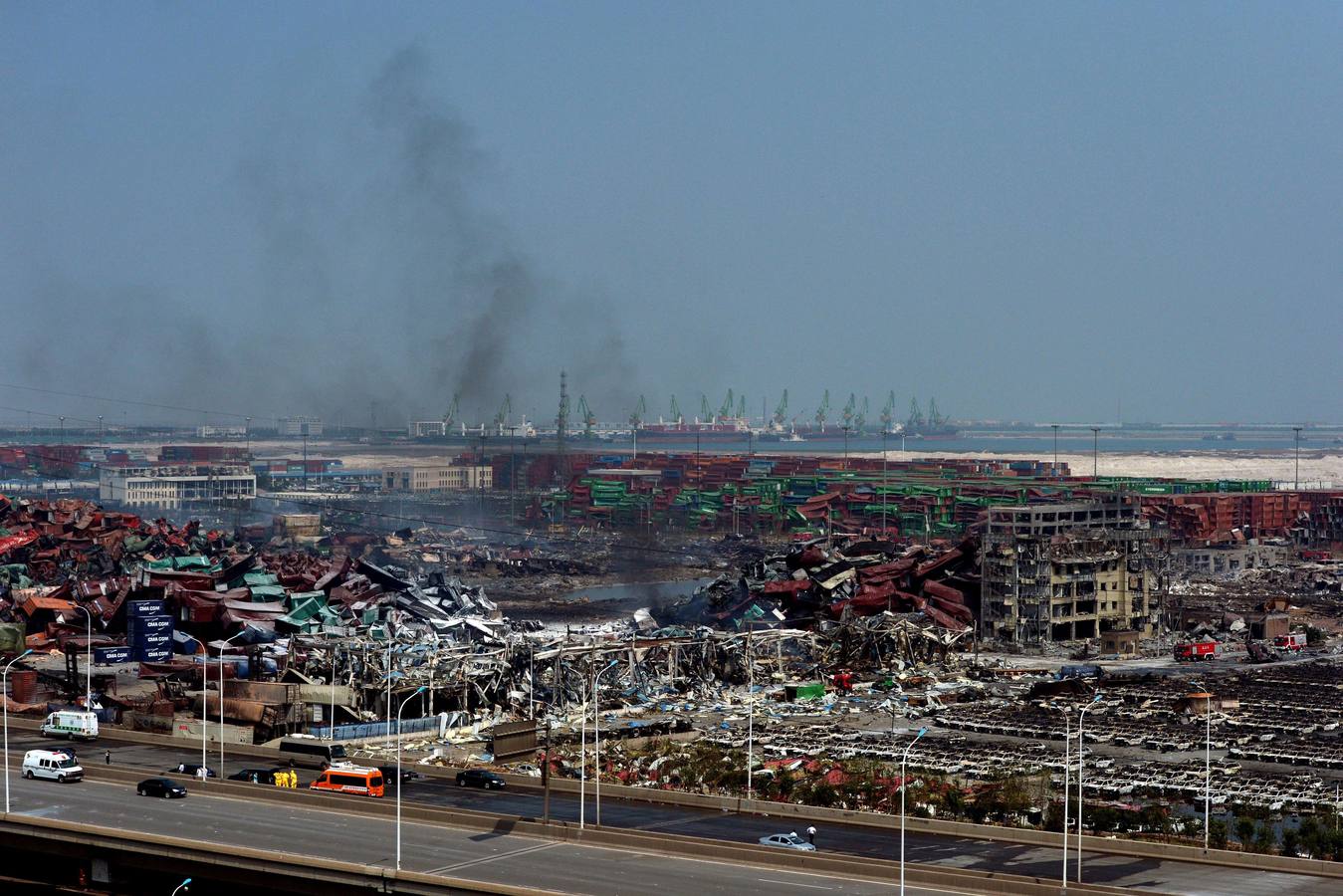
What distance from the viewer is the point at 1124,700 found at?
136ft

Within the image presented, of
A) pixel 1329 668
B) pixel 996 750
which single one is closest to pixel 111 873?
pixel 996 750

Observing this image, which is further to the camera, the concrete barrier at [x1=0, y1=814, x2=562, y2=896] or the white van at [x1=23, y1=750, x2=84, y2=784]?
the white van at [x1=23, y1=750, x2=84, y2=784]

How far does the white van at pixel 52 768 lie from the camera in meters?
26.4

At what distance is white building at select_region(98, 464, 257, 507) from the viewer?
117m

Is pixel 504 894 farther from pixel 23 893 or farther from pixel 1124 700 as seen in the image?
pixel 1124 700

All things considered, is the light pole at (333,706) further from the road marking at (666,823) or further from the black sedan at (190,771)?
the road marking at (666,823)

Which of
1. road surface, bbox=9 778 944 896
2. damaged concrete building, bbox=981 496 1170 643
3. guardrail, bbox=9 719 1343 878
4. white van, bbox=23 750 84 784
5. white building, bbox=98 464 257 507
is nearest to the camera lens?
road surface, bbox=9 778 944 896

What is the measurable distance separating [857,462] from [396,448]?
4934cm

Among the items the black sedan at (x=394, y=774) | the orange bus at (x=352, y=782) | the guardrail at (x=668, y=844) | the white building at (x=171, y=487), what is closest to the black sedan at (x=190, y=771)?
the guardrail at (x=668, y=844)

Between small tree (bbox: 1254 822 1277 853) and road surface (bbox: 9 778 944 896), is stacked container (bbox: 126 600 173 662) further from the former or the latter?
small tree (bbox: 1254 822 1277 853)

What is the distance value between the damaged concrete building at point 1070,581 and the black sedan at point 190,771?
3107 cm

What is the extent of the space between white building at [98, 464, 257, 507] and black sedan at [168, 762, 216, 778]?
8624 cm

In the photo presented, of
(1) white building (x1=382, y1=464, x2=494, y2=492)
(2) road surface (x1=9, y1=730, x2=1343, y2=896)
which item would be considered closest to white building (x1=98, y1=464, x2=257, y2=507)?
(1) white building (x1=382, y1=464, x2=494, y2=492)

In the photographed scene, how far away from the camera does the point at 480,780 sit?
28719mm
